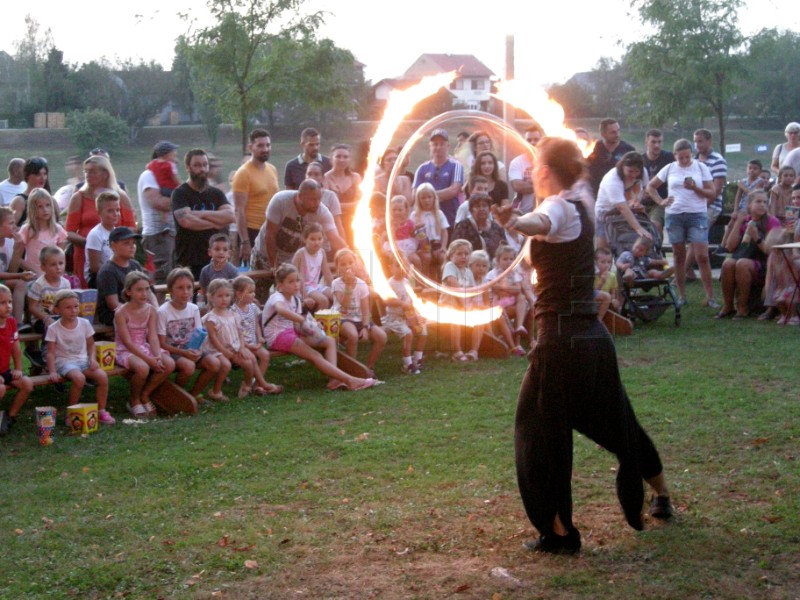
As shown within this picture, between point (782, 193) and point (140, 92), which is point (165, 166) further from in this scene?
point (140, 92)

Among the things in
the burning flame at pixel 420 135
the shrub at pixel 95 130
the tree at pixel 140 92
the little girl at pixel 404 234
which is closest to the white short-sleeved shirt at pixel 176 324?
the burning flame at pixel 420 135

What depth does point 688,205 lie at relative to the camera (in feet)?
41.3

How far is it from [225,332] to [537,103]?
10.5 ft

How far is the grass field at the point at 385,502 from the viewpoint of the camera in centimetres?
462

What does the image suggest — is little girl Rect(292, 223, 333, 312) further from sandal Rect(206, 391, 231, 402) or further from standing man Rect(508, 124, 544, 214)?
standing man Rect(508, 124, 544, 214)

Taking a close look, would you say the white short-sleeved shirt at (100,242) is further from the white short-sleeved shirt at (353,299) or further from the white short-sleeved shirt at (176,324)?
the white short-sleeved shirt at (353,299)

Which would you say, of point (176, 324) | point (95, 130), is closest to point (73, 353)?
point (176, 324)

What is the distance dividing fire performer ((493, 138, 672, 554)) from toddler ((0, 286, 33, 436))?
14.0ft

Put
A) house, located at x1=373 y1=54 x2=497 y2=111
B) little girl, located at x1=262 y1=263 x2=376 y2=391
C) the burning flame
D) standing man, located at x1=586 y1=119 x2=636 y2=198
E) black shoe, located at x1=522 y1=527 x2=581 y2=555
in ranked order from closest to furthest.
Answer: black shoe, located at x1=522 y1=527 x2=581 y2=555 → the burning flame → little girl, located at x1=262 y1=263 x2=376 y2=391 → house, located at x1=373 y1=54 x2=497 y2=111 → standing man, located at x1=586 y1=119 x2=636 y2=198

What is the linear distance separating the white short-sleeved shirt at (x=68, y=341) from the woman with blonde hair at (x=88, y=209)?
145 centimetres

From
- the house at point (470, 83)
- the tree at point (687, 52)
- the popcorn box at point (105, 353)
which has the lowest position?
the popcorn box at point (105, 353)

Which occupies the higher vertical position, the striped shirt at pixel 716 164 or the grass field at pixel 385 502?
the striped shirt at pixel 716 164

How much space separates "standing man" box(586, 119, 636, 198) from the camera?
12461 millimetres

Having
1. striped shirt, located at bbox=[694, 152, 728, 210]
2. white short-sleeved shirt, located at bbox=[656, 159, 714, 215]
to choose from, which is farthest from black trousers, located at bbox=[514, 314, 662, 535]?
striped shirt, located at bbox=[694, 152, 728, 210]
